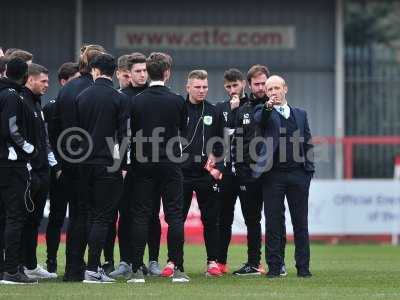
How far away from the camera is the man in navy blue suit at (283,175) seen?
42.4ft

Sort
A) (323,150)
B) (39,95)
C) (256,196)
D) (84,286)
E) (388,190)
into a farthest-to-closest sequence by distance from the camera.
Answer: (323,150)
(388,190)
(256,196)
(39,95)
(84,286)

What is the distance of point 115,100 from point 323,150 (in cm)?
1340

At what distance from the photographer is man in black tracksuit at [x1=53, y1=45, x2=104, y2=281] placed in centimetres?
1223

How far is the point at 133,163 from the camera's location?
12.4 metres

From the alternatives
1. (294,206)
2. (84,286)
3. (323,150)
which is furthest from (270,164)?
(323,150)

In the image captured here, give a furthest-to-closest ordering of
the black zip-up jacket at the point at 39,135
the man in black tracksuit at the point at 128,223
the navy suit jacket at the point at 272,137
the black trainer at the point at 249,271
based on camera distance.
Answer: the black trainer at the point at 249,271, the man in black tracksuit at the point at 128,223, the navy suit jacket at the point at 272,137, the black zip-up jacket at the point at 39,135

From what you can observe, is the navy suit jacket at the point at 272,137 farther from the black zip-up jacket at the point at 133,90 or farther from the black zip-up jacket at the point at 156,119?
the black zip-up jacket at the point at 133,90

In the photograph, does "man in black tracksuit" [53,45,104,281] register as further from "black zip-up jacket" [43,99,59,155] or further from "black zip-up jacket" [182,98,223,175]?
"black zip-up jacket" [182,98,223,175]

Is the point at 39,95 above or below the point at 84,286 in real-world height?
above

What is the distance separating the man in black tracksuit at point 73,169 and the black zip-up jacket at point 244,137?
1970mm

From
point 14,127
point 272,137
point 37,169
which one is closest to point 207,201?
point 272,137

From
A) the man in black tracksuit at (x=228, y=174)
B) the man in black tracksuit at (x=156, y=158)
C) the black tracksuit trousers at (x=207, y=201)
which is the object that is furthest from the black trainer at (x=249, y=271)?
the man in black tracksuit at (x=156, y=158)

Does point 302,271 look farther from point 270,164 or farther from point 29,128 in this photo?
point 29,128

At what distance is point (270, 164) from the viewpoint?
42.5ft
